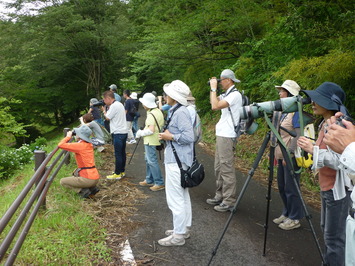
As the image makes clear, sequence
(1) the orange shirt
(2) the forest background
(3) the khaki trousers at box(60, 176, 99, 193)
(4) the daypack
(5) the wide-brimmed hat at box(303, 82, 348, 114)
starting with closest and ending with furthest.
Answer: (5) the wide-brimmed hat at box(303, 82, 348, 114), (4) the daypack, (1) the orange shirt, (3) the khaki trousers at box(60, 176, 99, 193), (2) the forest background

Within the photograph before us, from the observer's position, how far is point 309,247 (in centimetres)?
368

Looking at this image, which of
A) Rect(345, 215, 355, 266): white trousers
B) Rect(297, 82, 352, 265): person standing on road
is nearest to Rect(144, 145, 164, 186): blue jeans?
Rect(297, 82, 352, 265): person standing on road

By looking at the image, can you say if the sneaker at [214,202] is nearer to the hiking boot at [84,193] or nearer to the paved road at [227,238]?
the paved road at [227,238]

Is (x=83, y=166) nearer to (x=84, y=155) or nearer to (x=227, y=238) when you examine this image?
(x=84, y=155)

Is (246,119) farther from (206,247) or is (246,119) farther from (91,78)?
(91,78)

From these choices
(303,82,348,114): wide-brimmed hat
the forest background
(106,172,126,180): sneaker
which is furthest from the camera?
(106,172,126,180): sneaker

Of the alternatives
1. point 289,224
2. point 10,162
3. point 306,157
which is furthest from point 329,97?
point 10,162

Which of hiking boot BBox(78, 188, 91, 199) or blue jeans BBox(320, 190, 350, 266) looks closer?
blue jeans BBox(320, 190, 350, 266)

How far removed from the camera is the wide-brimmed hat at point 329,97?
8.53ft

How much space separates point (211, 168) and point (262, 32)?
16.4 feet

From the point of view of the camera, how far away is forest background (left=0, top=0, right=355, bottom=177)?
520 cm

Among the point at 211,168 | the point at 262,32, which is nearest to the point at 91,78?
the point at 262,32

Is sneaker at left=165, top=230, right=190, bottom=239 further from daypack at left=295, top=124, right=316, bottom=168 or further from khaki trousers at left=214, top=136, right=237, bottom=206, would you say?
daypack at left=295, top=124, right=316, bottom=168

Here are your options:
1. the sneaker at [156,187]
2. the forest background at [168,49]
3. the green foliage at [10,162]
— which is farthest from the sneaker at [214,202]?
the green foliage at [10,162]
